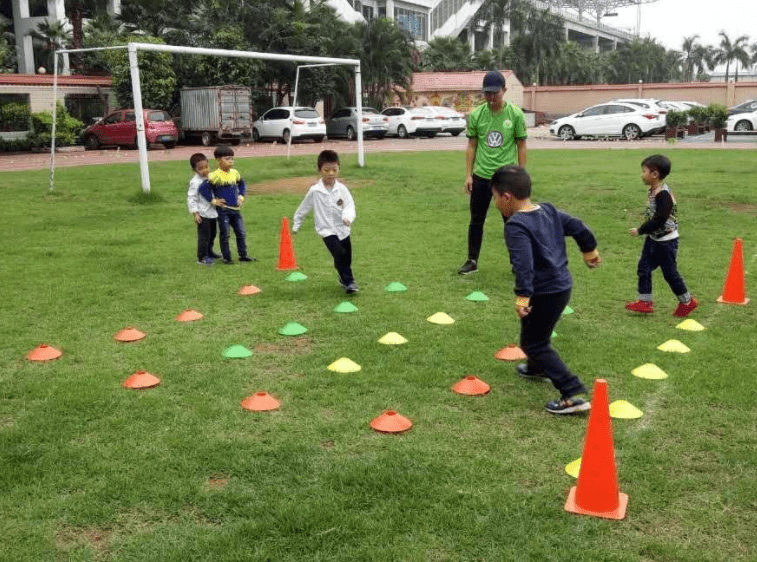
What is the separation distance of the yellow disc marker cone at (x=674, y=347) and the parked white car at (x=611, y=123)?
28.2 metres

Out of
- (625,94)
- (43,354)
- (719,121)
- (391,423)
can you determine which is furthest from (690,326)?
(625,94)

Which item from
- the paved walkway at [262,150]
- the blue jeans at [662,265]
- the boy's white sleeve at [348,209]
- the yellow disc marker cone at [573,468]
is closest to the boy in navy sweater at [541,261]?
the yellow disc marker cone at [573,468]

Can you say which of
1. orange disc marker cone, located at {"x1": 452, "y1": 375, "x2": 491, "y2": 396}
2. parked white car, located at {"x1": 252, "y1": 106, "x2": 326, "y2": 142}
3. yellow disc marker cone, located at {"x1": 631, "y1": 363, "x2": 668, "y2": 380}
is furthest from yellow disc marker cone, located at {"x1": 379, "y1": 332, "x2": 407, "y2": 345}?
parked white car, located at {"x1": 252, "y1": 106, "x2": 326, "y2": 142}

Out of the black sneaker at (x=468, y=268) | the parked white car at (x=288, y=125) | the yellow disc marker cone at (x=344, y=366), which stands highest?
the parked white car at (x=288, y=125)

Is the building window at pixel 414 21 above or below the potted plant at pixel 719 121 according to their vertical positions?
above

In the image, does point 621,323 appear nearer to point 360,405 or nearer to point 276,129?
point 360,405

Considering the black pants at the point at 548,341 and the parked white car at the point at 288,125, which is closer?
the black pants at the point at 548,341

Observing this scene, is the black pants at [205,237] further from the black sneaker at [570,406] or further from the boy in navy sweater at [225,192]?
the black sneaker at [570,406]

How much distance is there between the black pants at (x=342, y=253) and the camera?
7172 millimetres

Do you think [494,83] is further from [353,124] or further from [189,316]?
[353,124]

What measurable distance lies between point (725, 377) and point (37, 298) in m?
5.89

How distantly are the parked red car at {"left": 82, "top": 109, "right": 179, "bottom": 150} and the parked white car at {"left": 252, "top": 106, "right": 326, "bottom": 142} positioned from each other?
14.9 feet

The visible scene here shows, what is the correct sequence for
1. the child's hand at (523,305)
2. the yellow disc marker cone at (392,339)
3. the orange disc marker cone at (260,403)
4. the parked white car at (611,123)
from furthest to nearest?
A: the parked white car at (611,123) → the yellow disc marker cone at (392,339) → the orange disc marker cone at (260,403) → the child's hand at (523,305)

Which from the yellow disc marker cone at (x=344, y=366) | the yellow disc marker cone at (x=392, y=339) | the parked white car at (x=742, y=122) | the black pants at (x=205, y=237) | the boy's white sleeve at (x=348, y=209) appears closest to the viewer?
the yellow disc marker cone at (x=344, y=366)
